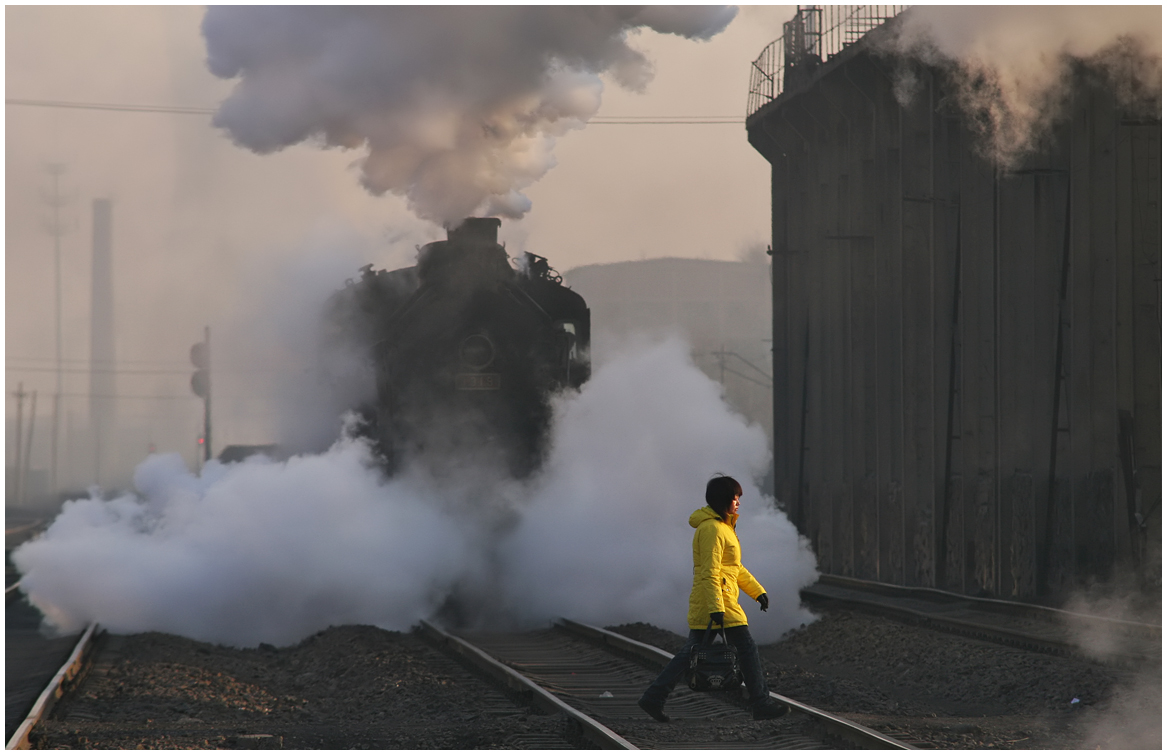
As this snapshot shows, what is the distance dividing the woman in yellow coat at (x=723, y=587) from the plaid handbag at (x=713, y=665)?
1.6 inches

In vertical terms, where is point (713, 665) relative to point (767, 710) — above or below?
above

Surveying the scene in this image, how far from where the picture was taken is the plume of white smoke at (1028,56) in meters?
15.0

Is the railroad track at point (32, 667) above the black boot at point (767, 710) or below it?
below

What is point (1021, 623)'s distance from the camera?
49.0 feet

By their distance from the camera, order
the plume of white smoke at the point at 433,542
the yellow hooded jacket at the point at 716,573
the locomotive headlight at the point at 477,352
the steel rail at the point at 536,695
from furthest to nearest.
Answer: the locomotive headlight at the point at 477,352, the plume of white smoke at the point at 433,542, the steel rail at the point at 536,695, the yellow hooded jacket at the point at 716,573

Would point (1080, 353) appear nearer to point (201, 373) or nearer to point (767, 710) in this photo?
point (767, 710)

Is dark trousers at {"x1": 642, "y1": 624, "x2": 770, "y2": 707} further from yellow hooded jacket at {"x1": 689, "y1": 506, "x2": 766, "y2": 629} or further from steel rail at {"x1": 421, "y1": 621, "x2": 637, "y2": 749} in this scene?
steel rail at {"x1": 421, "y1": 621, "x2": 637, "y2": 749}

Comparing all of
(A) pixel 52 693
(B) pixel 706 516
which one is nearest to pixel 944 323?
(B) pixel 706 516

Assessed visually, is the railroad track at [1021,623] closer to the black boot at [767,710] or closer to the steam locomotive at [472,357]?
the black boot at [767,710]

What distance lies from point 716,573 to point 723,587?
147 mm

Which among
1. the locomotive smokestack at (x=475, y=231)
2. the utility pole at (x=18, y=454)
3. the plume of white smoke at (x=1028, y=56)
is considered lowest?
the utility pole at (x=18, y=454)

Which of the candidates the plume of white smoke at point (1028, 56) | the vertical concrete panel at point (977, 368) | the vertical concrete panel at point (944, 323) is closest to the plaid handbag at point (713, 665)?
the plume of white smoke at point (1028, 56)

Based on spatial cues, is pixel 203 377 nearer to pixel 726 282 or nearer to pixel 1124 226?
pixel 1124 226

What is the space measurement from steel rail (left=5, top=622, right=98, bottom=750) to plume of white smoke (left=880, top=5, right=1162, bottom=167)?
1280 centimetres
